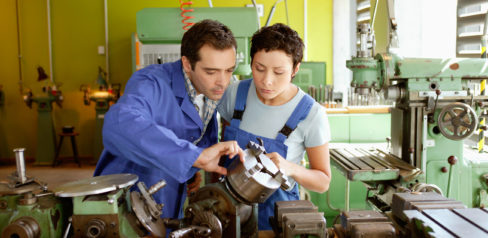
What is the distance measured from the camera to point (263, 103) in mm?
1356

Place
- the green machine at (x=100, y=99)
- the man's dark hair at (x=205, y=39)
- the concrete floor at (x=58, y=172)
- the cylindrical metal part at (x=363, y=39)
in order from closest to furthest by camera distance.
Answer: the man's dark hair at (x=205, y=39)
the cylindrical metal part at (x=363, y=39)
the concrete floor at (x=58, y=172)
the green machine at (x=100, y=99)

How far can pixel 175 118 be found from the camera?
4.24 feet

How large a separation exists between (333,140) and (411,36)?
1.22 meters

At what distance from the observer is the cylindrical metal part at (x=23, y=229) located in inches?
32.0

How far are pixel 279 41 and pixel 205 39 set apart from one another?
225 millimetres

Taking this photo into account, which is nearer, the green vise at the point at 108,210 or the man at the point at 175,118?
the green vise at the point at 108,210

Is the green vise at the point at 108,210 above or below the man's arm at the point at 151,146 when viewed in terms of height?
below

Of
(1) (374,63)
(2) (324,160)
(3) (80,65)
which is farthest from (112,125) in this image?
(3) (80,65)

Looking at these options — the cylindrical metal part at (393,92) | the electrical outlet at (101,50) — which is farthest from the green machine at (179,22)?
the electrical outlet at (101,50)

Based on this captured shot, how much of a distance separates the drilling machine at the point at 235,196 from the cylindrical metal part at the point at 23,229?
1.00 feet

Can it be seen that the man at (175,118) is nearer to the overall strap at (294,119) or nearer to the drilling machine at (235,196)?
the drilling machine at (235,196)

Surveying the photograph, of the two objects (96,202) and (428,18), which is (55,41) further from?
(96,202)

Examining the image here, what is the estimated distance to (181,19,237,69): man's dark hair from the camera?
118 cm

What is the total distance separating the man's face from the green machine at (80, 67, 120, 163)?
14.4ft
